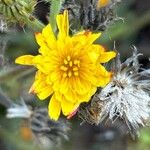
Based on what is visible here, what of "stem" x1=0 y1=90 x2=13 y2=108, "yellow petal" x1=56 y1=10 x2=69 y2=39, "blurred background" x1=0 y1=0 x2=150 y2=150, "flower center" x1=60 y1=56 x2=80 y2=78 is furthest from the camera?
"blurred background" x1=0 y1=0 x2=150 y2=150

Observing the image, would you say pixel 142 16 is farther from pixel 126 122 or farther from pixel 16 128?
pixel 126 122

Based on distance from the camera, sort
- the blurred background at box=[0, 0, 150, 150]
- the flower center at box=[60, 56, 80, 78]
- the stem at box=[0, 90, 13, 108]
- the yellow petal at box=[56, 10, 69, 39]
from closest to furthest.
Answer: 1. the yellow petal at box=[56, 10, 69, 39]
2. the flower center at box=[60, 56, 80, 78]
3. the stem at box=[0, 90, 13, 108]
4. the blurred background at box=[0, 0, 150, 150]

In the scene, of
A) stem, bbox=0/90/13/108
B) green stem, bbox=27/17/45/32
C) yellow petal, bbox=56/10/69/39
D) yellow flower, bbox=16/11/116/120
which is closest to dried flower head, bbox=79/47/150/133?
yellow flower, bbox=16/11/116/120

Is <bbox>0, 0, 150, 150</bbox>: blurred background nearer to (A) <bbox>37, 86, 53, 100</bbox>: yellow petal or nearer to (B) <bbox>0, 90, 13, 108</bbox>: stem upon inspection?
(B) <bbox>0, 90, 13, 108</bbox>: stem

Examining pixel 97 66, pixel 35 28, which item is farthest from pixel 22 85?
pixel 97 66

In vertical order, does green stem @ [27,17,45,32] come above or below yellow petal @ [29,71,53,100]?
above

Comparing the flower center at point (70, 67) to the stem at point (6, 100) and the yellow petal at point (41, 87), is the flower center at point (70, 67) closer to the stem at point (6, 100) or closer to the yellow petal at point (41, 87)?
the yellow petal at point (41, 87)

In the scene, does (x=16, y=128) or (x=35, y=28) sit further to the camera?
(x=16, y=128)

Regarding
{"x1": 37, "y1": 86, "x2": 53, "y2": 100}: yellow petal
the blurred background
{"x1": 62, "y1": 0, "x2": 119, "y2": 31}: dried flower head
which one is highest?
{"x1": 62, "y1": 0, "x2": 119, "y2": 31}: dried flower head
